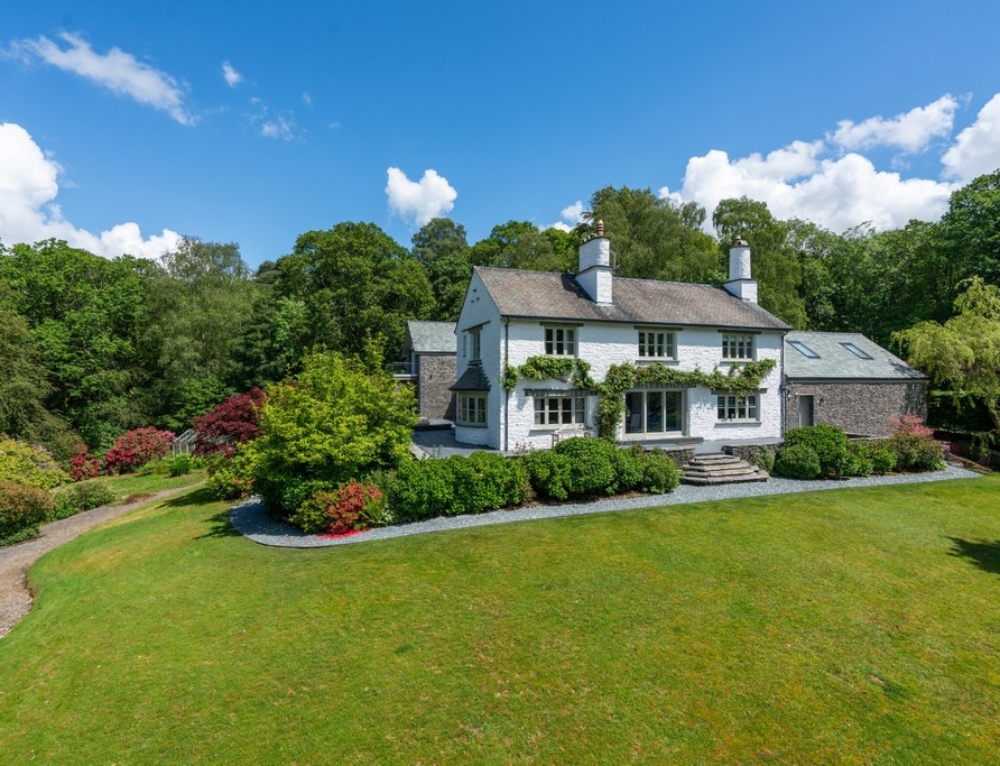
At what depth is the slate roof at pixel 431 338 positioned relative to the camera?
31.1m

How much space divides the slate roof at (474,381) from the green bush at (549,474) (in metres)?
5.85

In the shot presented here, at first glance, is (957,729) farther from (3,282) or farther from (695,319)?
(3,282)

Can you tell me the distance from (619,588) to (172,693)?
→ 23.7 ft

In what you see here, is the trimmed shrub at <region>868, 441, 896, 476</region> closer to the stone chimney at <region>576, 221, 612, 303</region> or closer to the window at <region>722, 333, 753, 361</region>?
the window at <region>722, 333, 753, 361</region>

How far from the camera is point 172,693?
674 centimetres

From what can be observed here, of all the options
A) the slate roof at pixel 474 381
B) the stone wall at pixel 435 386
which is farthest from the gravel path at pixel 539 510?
the stone wall at pixel 435 386

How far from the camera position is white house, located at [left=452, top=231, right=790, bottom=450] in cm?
1961

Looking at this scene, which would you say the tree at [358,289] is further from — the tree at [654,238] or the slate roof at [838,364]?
the slate roof at [838,364]

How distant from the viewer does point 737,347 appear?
22.8 meters

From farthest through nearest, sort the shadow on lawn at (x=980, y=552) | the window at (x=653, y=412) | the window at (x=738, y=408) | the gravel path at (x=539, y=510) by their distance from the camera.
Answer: the window at (x=738, y=408), the window at (x=653, y=412), the gravel path at (x=539, y=510), the shadow on lawn at (x=980, y=552)

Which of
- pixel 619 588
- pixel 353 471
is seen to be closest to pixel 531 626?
pixel 619 588

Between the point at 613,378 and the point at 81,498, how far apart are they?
2280 centimetres

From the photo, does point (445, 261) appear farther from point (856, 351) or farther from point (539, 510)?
point (539, 510)

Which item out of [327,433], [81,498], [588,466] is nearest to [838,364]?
[588,466]
